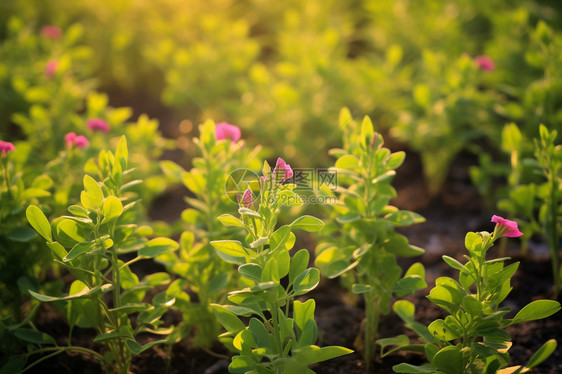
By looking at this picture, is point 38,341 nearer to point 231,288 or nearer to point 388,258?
point 231,288

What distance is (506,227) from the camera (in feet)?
4.43

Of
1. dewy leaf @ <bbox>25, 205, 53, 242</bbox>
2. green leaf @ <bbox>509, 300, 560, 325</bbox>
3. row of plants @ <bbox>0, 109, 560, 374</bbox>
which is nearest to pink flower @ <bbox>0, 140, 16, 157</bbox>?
row of plants @ <bbox>0, 109, 560, 374</bbox>

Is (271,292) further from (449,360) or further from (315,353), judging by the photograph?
(449,360)

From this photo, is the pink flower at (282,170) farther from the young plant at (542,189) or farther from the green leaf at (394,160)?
the young plant at (542,189)

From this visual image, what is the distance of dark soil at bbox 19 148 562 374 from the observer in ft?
5.66

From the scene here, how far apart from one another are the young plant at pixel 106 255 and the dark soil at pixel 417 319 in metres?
0.19

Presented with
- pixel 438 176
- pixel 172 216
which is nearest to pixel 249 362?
pixel 172 216

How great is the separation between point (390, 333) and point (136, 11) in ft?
11.7

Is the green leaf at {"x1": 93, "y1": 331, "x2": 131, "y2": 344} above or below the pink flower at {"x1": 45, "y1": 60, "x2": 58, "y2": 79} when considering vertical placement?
below

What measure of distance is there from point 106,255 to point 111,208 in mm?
150

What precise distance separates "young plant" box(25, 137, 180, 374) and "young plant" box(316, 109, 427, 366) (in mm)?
597

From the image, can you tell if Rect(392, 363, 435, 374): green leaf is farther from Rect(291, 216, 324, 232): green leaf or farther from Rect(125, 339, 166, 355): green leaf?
Rect(125, 339, 166, 355): green leaf

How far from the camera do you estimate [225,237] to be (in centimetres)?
178

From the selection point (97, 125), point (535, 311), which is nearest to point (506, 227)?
point (535, 311)
